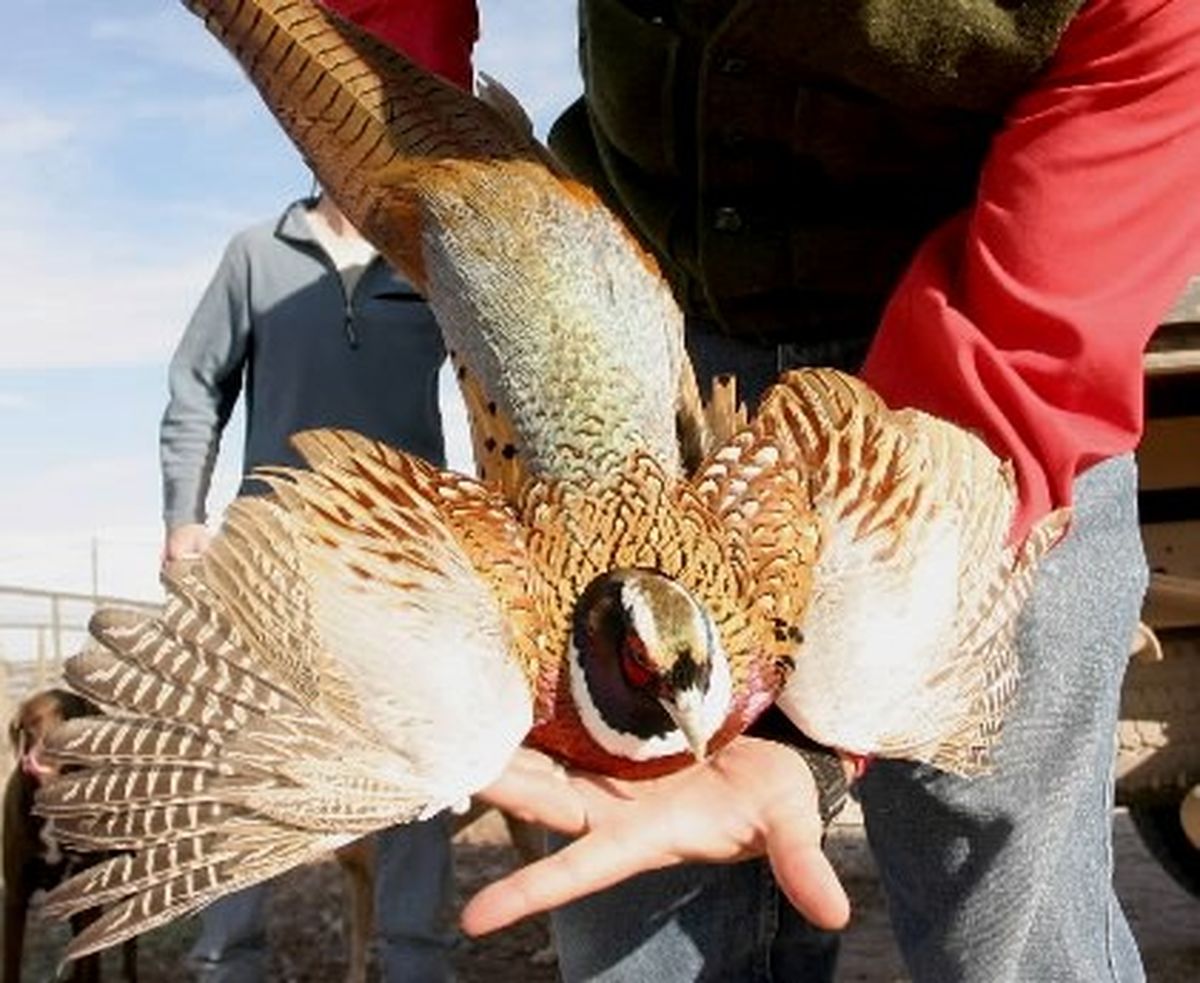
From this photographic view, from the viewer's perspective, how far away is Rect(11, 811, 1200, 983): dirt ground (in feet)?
18.5

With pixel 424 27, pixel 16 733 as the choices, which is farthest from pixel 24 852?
pixel 424 27

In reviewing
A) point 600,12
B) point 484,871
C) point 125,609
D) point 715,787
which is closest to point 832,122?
point 600,12

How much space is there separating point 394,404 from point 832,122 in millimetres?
2840

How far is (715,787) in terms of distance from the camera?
1.75m

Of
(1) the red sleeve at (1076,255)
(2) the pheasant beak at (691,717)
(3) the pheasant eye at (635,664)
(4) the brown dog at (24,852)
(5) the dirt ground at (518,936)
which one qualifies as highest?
(1) the red sleeve at (1076,255)

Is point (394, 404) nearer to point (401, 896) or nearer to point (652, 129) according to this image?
point (401, 896)

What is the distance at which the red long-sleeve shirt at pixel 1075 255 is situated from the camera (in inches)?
73.4

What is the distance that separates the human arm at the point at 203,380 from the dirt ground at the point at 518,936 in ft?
5.44

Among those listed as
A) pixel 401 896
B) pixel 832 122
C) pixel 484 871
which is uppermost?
pixel 832 122

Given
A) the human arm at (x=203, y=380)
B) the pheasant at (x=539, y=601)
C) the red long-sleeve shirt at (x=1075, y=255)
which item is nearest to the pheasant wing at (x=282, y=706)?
the pheasant at (x=539, y=601)

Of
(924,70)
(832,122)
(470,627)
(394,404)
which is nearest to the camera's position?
(470,627)

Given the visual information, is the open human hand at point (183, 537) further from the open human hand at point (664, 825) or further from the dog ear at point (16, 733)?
the open human hand at point (664, 825)

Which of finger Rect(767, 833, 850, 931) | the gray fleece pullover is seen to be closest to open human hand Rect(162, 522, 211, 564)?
the gray fleece pullover

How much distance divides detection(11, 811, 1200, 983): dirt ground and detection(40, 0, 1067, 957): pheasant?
12.0 feet
